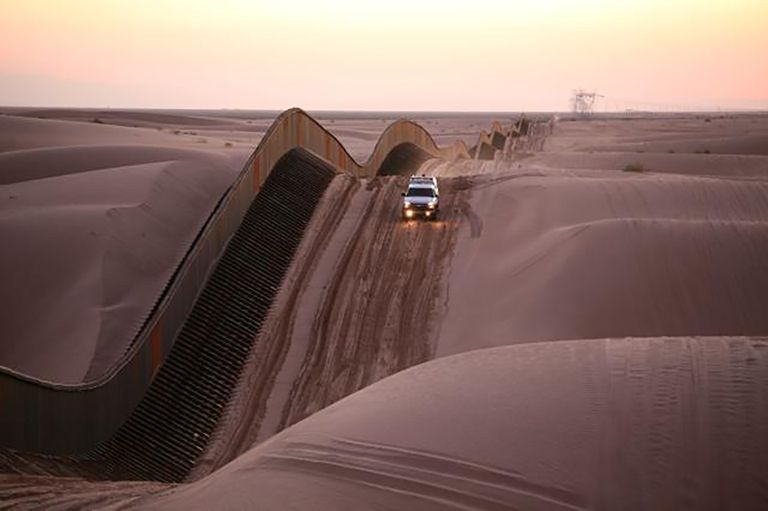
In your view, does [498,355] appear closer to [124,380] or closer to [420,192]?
[124,380]

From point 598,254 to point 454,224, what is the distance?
21.3 ft

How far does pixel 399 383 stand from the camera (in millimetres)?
12727

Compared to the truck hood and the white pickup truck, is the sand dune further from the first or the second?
the truck hood

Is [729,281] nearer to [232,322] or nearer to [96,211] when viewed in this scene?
[232,322]

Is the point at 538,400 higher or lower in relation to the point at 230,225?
lower

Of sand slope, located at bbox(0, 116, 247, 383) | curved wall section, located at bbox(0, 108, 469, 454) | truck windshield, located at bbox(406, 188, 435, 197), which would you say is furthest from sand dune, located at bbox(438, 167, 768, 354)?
sand slope, located at bbox(0, 116, 247, 383)

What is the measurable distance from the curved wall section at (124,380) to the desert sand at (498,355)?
4.96 ft

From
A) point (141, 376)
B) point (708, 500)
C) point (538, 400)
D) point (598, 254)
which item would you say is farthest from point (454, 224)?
point (708, 500)

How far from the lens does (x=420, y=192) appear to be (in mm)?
29234

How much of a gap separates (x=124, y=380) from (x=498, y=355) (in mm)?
7139

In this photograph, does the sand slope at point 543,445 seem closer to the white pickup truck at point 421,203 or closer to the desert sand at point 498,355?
the desert sand at point 498,355

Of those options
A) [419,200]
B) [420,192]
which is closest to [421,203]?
[419,200]

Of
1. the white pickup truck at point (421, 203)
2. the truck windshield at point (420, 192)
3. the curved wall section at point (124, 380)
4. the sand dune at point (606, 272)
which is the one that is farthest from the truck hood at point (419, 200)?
the curved wall section at point (124, 380)

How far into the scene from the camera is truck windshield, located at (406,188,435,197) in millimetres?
29102
